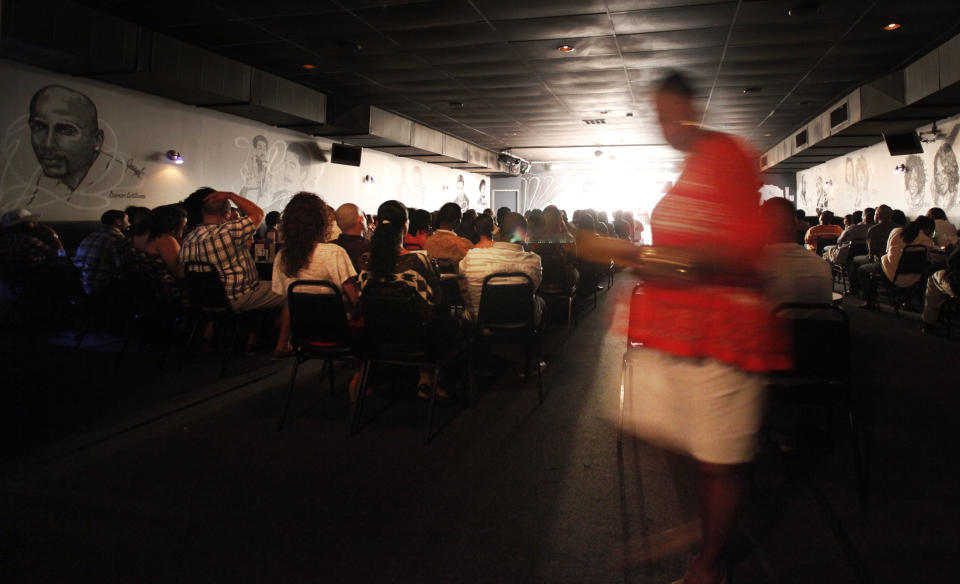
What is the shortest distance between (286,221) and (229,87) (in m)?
4.59

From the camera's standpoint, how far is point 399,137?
1137 cm

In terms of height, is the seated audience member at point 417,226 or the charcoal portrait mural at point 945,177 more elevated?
the charcoal portrait mural at point 945,177

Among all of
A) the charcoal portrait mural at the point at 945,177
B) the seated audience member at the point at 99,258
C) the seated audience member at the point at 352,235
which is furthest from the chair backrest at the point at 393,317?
the charcoal portrait mural at the point at 945,177

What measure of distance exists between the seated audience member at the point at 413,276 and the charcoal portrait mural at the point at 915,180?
10.2 metres

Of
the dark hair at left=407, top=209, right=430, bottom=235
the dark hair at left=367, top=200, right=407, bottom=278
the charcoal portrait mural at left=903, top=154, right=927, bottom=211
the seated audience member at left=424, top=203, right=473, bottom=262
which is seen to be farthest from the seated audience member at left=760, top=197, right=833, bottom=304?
the charcoal portrait mural at left=903, top=154, right=927, bottom=211

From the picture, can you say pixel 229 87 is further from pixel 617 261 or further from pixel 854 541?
pixel 854 541

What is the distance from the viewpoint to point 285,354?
4.27 m

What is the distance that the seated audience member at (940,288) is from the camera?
5.48m

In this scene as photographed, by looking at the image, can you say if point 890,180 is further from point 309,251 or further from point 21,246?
point 21,246

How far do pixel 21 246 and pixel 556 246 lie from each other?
5.39 m

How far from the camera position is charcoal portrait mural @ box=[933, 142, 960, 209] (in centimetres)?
851

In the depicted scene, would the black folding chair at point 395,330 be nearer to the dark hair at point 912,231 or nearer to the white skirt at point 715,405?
the white skirt at point 715,405

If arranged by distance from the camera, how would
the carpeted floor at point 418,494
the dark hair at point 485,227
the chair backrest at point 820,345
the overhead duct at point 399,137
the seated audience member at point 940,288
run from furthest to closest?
the overhead duct at point 399,137, the seated audience member at point 940,288, the dark hair at point 485,227, the chair backrest at point 820,345, the carpeted floor at point 418,494

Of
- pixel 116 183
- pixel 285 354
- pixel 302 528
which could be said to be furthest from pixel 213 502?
pixel 116 183
